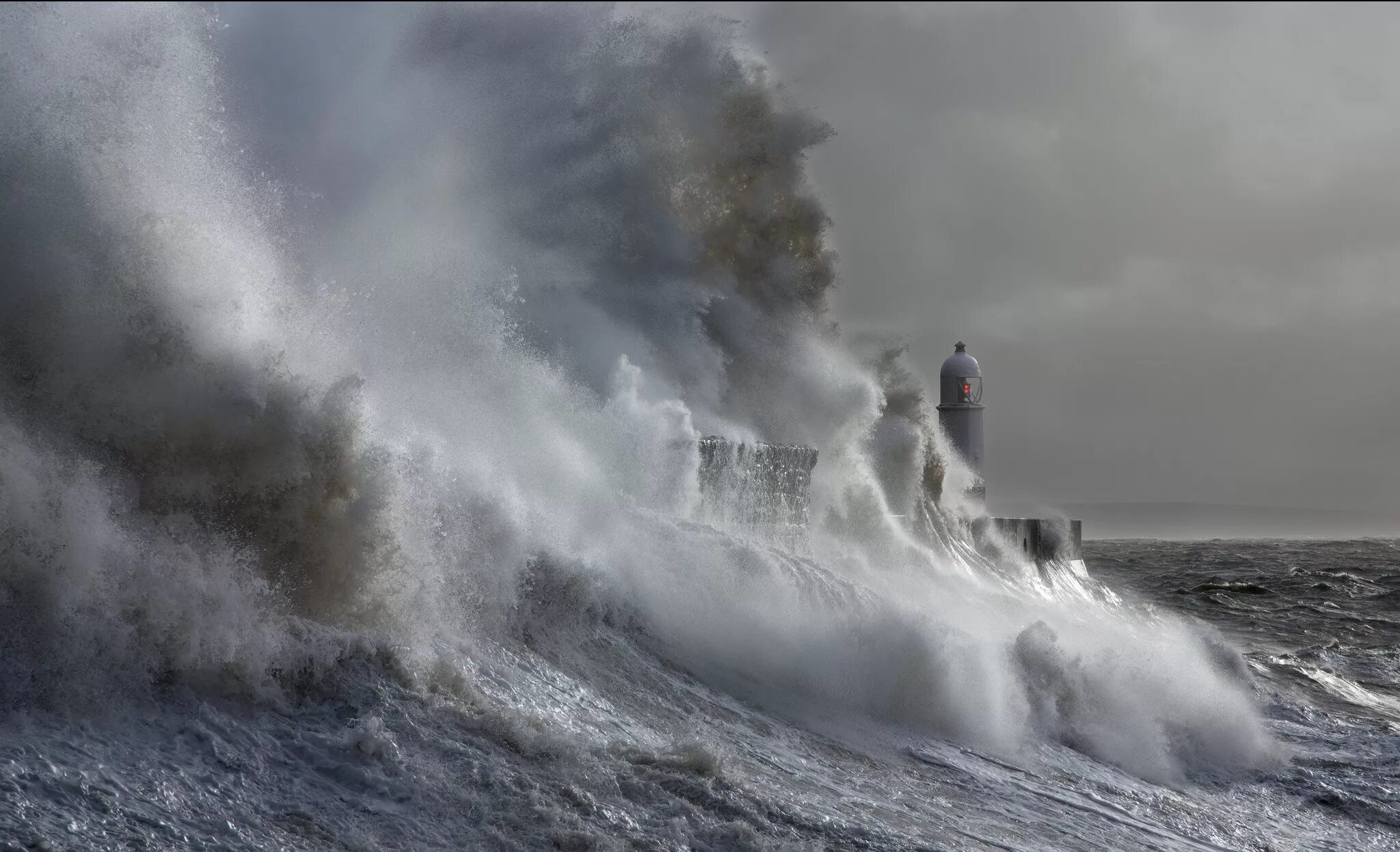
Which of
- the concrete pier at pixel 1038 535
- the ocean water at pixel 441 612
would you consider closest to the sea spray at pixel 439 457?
the ocean water at pixel 441 612

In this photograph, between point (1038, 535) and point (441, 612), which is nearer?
point (441, 612)

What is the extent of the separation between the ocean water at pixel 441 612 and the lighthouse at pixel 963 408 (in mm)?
6695

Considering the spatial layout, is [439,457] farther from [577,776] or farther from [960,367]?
[960,367]

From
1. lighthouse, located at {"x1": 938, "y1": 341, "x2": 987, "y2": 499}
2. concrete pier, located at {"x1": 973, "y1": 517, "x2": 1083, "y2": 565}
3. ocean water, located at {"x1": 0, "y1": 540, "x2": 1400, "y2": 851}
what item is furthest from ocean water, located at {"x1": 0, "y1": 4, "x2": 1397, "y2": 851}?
lighthouse, located at {"x1": 938, "y1": 341, "x2": 987, "y2": 499}

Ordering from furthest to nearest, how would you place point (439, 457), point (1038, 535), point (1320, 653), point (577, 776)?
point (1038, 535) < point (1320, 653) < point (439, 457) < point (577, 776)

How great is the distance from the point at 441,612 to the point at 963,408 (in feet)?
46.7

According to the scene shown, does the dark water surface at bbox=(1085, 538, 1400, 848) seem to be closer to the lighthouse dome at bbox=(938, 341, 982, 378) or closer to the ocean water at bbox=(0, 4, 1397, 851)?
the ocean water at bbox=(0, 4, 1397, 851)

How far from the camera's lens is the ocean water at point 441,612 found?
4145mm

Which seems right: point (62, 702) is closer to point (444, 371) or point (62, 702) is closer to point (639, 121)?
point (444, 371)

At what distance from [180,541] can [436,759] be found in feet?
4.67

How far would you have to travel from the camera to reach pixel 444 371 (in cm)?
892

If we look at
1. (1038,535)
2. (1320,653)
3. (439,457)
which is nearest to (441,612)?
(439,457)

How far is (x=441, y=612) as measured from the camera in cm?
563

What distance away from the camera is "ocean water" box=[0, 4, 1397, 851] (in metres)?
4.14
